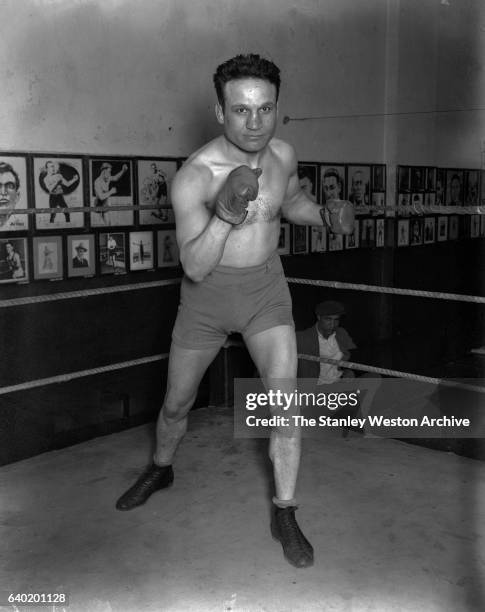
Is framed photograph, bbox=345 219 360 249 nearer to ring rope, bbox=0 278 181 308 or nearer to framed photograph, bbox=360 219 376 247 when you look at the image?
framed photograph, bbox=360 219 376 247

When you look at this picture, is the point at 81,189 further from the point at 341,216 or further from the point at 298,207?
the point at 341,216

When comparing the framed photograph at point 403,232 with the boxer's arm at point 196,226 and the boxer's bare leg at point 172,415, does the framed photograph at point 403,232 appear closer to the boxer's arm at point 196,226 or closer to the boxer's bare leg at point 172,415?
the boxer's bare leg at point 172,415

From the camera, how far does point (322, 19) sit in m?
3.46

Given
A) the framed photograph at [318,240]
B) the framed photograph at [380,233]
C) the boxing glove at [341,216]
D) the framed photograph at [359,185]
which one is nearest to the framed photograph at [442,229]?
the framed photograph at [380,233]

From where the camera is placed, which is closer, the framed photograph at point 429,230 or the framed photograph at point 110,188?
the framed photograph at point 110,188

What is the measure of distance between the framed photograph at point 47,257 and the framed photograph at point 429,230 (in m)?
2.52

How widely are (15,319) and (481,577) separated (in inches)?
66.1

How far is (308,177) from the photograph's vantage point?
3549 millimetres

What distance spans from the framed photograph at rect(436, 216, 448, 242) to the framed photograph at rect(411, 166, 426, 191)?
11.7 inches

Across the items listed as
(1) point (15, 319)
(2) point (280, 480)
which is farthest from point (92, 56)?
(2) point (280, 480)

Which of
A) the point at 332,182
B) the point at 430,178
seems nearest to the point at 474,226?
the point at 430,178

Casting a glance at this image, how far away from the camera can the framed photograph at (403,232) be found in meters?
Answer: 4.32

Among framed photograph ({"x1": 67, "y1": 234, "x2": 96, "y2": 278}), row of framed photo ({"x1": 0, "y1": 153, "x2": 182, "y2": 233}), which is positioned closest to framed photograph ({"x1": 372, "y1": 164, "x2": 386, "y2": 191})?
row of framed photo ({"x1": 0, "y1": 153, "x2": 182, "y2": 233})

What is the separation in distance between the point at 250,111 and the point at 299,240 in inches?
68.9
